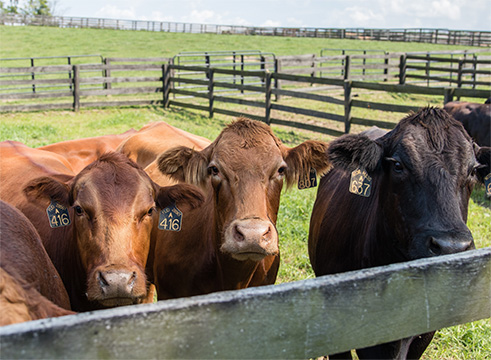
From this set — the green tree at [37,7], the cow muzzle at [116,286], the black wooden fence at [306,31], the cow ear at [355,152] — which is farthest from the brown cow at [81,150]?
the green tree at [37,7]

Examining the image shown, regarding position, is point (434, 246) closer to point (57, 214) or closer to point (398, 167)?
point (398, 167)

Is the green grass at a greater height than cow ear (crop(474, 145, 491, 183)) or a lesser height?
greater

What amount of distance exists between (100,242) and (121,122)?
11.6 meters

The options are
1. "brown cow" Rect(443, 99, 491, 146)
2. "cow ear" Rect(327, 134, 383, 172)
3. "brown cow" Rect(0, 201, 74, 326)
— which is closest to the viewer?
"brown cow" Rect(0, 201, 74, 326)

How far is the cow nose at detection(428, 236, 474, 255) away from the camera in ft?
7.96

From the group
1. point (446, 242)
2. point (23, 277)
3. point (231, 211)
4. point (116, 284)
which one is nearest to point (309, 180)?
point (231, 211)

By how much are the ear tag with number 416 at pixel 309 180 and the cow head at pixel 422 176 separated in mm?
402

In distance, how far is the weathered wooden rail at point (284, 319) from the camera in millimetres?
1215

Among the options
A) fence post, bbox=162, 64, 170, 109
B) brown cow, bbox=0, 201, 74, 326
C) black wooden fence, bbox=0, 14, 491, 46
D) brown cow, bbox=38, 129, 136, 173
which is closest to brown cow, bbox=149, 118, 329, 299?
brown cow, bbox=0, 201, 74, 326

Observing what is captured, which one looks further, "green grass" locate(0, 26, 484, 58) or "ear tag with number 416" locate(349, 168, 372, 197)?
"green grass" locate(0, 26, 484, 58)

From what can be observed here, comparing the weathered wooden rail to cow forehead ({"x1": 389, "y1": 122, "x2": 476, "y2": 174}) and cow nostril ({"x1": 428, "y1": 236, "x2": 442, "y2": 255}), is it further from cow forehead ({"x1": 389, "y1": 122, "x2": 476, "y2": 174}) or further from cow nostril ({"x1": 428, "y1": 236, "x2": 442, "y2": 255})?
cow forehead ({"x1": 389, "y1": 122, "x2": 476, "y2": 174})

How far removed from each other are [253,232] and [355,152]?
0.82 metres

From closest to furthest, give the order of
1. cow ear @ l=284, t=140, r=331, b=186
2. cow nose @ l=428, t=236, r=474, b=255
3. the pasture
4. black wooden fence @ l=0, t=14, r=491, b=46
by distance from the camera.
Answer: cow nose @ l=428, t=236, r=474, b=255 < cow ear @ l=284, t=140, r=331, b=186 < the pasture < black wooden fence @ l=0, t=14, r=491, b=46

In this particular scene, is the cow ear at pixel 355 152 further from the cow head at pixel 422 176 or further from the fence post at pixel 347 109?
the fence post at pixel 347 109
